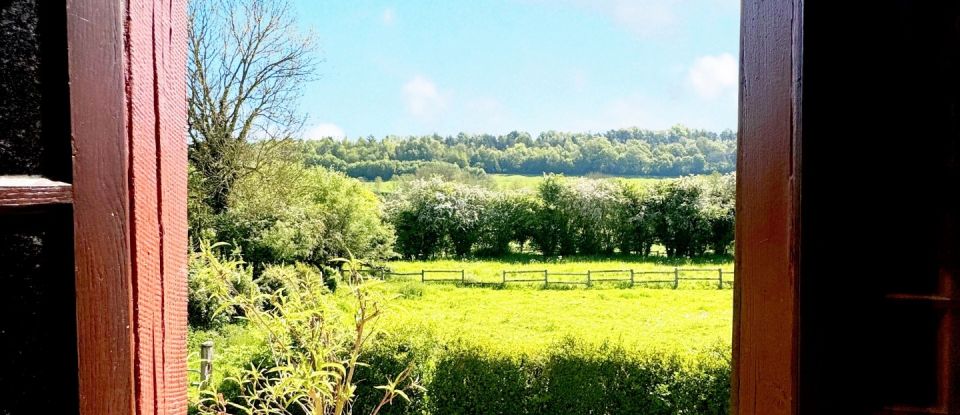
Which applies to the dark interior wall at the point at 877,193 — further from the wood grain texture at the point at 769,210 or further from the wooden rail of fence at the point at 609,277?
the wooden rail of fence at the point at 609,277

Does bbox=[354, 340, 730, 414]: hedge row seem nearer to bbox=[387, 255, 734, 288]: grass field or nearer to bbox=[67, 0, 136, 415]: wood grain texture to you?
bbox=[67, 0, 136, 415]: wood grain texture

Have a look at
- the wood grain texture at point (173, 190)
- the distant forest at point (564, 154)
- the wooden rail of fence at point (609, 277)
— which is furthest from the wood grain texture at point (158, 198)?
the distant forest at point (564, 154)

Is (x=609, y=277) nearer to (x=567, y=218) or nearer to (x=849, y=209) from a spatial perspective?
(x=567, y=218)

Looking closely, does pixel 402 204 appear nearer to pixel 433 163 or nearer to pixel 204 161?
pixel 433 163

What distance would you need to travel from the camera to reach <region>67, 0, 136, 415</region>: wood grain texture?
0.36 metres

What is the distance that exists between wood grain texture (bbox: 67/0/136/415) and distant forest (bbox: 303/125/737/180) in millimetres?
10985

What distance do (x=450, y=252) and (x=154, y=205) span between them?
10463 mm

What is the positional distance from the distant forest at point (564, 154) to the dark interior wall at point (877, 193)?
433 inches

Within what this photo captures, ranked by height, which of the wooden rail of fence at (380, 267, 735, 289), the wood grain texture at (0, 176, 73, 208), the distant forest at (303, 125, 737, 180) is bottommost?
the wooden rail of fence at (380, 267, 735, 289)

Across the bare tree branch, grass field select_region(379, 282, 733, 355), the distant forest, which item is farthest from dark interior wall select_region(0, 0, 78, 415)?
the distant forest

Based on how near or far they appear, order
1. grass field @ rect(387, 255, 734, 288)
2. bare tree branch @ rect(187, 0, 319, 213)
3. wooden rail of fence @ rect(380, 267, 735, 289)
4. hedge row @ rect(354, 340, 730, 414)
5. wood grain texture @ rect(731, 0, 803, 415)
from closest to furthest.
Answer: wood grain texture @ rect(731, 0, 803, 415) < hedge row @ rect(354, 340, 730, 414) < bare tree branch @ rect(187, 0, 319, 213) < wooden rail of fence @ rect(380, 267, 735, 289) < grass field @ rect(387, 255, 734, 288)

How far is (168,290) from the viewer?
1.49ft

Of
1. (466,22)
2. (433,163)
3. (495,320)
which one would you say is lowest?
(495,320)

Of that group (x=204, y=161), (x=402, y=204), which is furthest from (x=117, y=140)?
(x=402, y=204)
